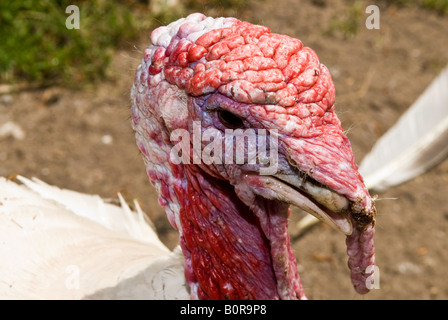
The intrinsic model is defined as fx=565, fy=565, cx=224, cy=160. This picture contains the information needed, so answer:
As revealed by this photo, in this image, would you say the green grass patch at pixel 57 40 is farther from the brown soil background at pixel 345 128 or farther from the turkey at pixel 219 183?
the turkey at pixel 219 183

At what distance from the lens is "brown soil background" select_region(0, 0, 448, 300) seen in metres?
3.56

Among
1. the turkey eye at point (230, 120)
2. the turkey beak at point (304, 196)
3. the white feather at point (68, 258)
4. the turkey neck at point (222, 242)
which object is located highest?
the turkey eye at point (230, 120)

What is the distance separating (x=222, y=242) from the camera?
6.12 feet

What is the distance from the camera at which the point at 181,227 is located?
192 centimetres

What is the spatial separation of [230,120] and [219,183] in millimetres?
285

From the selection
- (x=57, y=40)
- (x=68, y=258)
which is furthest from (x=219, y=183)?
(x=57, y=40)

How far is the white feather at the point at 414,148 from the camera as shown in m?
3.50

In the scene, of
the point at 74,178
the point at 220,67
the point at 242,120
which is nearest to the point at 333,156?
the point at 242,120

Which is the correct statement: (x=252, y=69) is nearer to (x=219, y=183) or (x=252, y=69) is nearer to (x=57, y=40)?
(x=219, y=183)

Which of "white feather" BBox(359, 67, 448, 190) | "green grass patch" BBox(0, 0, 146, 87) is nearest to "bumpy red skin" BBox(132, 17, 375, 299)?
"white feather" BBox(359, 67, 448, 190)

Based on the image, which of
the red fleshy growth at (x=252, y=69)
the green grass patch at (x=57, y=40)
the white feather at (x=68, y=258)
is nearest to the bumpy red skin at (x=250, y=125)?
the red fleshy growth at (x=252, y=69)

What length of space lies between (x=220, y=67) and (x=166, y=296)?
0.89 m

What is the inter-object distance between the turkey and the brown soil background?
1.41 m

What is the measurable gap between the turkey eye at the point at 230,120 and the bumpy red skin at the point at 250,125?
0.04 meters
